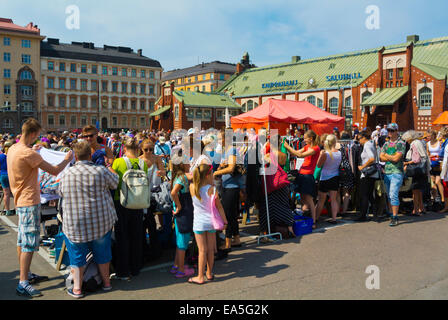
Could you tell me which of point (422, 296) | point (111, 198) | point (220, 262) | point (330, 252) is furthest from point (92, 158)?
point (422, 296)

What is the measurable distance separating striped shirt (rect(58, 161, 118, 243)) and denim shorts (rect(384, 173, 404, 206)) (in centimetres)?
607

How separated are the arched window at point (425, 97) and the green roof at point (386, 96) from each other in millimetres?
1366

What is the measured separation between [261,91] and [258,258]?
5137 centimetres

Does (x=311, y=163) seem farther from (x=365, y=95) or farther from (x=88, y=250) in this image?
(x=365, y=95)

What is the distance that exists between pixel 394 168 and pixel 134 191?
5.82 metres

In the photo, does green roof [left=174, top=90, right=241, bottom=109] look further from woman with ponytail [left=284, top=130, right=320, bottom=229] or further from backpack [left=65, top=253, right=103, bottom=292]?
backpack [left=65, top=253, right=103, bottom=292]

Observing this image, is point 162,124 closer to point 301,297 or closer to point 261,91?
point 261,91

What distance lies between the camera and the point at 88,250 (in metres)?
4.86

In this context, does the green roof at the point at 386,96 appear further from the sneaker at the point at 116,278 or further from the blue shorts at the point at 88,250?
the blue shorts at the point at 88,250

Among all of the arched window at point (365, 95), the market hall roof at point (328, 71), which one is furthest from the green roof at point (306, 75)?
the arched window at point (365, 95)

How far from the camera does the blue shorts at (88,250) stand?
183 inches

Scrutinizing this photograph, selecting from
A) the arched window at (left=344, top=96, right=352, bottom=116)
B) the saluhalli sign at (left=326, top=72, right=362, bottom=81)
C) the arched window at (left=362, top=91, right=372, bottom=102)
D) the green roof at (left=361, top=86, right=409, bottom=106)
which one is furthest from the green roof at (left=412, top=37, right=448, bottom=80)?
the arched window at (left=344, top=96, right=352, bottom=116)

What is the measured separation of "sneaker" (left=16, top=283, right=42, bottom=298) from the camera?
4.68 m

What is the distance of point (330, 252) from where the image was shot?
247 inches
